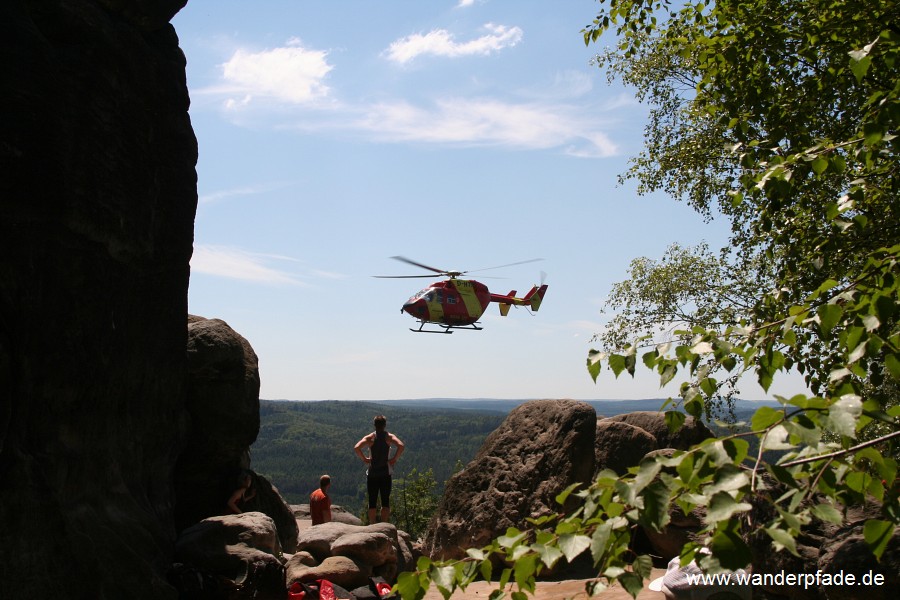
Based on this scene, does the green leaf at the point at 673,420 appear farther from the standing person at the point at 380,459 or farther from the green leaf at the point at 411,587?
the standing person at the point at 380,459

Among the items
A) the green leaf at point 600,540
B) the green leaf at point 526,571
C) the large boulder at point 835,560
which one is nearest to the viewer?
the green leaf at point 600,540

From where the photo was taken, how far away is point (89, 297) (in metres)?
11.2

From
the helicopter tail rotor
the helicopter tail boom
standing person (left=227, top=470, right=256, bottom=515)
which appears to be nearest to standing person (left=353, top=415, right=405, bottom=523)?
standing person (left=227, top=470, right=256, bottom=515)

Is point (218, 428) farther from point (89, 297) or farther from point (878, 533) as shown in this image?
point (878, 533)

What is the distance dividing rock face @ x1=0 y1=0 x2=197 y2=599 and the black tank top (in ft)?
13.2

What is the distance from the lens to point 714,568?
2.51 m

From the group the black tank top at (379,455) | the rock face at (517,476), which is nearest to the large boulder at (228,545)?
the black tank top at (379,455)

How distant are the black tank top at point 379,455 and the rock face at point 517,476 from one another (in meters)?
1.89

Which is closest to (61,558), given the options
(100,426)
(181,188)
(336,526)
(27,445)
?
(27,445)

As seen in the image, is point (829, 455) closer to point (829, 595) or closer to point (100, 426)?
point (829, 595)

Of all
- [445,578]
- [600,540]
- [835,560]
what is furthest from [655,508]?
[835,560]

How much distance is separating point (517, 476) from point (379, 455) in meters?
2.98

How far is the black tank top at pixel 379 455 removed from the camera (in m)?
15.7

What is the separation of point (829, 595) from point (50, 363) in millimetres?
10066
